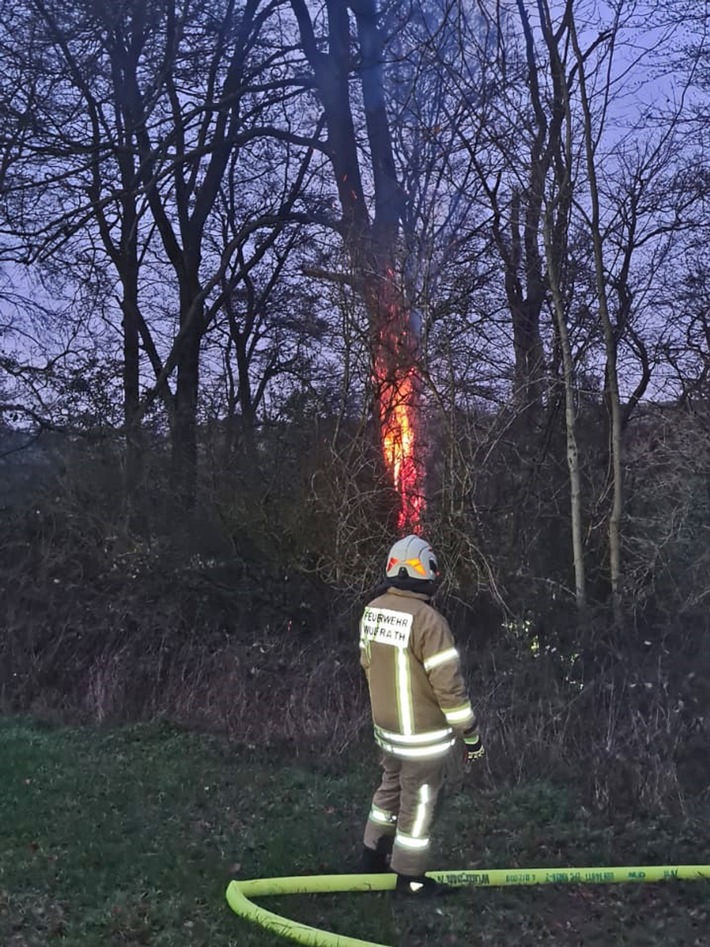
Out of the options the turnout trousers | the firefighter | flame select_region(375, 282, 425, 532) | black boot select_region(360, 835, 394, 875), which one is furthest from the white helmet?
flame select_region(375, 282, 425, 532)

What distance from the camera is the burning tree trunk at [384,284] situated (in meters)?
9.30

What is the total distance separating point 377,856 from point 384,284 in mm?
5831

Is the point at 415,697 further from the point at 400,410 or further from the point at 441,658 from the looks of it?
the point at 400,410

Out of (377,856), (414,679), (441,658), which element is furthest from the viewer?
(377,856)

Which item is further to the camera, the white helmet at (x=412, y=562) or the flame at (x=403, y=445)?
the flame at (x=403, y=445)

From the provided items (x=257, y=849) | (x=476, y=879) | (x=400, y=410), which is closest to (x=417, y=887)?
(x=476, y=879)

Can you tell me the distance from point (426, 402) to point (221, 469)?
10.3ft

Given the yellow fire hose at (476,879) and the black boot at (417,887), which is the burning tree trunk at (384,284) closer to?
the yellow fire hose at (476,879)

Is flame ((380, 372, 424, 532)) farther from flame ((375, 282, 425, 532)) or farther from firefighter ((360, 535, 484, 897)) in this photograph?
firefighter ((360, 535, 484, 897))

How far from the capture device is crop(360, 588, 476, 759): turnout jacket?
4.50m

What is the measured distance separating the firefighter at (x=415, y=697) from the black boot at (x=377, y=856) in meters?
0.16

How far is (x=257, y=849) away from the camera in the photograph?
5293 mm

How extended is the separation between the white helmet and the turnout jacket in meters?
0.09


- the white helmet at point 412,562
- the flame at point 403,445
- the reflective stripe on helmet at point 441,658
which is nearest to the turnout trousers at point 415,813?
the reflective stripe on helmet at point 441,658
